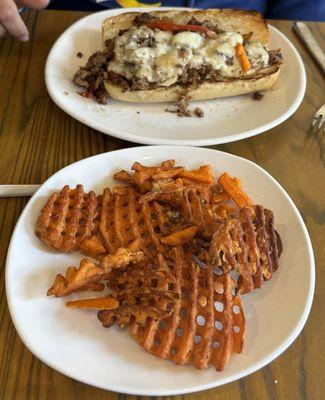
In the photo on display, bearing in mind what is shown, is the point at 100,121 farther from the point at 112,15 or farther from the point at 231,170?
the point at 112,15

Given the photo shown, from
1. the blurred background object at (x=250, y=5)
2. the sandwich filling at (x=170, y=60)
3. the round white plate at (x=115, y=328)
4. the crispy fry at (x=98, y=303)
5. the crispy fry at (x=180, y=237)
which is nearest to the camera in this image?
the round white plate at (x=115, y=328)

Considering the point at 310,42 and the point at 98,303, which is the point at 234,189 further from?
the point at 310,42

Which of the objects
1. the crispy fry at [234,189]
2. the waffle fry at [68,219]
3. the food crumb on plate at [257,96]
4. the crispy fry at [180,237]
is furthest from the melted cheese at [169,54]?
the crispy fry at [180,237]

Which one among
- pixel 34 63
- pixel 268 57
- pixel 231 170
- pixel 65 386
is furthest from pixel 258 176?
pixel 34 63

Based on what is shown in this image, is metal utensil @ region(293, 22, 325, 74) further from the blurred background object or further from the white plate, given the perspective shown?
the blurred background object

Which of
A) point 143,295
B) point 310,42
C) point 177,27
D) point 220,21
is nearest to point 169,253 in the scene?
point 143,295

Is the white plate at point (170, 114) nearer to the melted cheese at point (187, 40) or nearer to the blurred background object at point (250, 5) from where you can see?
the melted cheese at point (187, 40)
